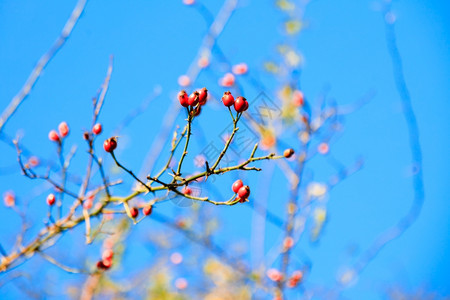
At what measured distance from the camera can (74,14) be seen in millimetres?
1946

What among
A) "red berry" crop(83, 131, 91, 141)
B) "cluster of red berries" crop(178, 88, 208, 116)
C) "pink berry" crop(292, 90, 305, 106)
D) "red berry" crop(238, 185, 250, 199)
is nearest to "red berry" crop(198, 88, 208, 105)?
"cluster of red berries" crop(178, 88, 208, 116)

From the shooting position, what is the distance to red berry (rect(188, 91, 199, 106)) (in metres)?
1.17

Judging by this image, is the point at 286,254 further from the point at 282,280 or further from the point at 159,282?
the point at 159,282

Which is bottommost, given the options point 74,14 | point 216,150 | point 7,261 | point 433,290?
point 7,261

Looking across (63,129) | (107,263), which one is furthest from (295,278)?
(63,129)

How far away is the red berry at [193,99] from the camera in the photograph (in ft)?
3.85

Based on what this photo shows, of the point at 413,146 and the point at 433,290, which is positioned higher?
the point at 433,290

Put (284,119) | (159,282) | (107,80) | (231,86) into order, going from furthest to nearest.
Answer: (159,282) < (284,119) < (231,86) < (107,80)

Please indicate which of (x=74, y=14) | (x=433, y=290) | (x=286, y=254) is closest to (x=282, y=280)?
(x=286, y=254)

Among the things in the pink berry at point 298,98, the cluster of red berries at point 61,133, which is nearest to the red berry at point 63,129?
the cluster of red berries at point 61,133

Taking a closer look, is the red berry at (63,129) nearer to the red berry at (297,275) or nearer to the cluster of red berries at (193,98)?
the cluster of red berries at (193,98)

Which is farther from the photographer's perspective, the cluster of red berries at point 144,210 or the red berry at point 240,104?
the cluster of red berries at point 144,210

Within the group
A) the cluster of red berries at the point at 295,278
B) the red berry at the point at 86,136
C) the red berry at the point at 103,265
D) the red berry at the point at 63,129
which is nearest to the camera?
the red berry at the point at 86,136

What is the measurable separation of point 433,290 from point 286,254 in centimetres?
1026
